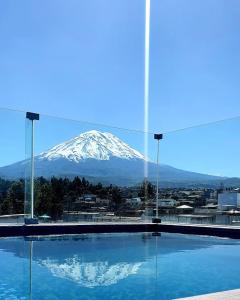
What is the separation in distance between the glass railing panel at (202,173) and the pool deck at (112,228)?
0.72 meters

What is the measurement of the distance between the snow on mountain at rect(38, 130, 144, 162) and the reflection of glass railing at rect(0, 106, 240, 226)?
346 mm

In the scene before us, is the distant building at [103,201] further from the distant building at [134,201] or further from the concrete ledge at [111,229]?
the concrete ledge at [111,229]

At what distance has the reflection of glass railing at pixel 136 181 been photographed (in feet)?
40.0

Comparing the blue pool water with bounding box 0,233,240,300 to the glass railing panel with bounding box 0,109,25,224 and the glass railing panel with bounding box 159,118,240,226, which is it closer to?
the glass railing panel with bounding box 0,109,25,224

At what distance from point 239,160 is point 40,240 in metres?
6.13

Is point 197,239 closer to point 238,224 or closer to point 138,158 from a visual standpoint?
point 238,224

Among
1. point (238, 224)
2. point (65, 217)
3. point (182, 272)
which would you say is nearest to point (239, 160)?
point (238, 224)

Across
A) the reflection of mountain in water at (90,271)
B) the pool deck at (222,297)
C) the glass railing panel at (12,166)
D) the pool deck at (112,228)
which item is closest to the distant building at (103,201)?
the pool deck at (112,228)

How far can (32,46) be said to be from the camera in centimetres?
1119

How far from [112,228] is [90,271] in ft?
20.5

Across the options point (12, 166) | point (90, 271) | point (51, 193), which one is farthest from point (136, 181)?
point (90, 271)

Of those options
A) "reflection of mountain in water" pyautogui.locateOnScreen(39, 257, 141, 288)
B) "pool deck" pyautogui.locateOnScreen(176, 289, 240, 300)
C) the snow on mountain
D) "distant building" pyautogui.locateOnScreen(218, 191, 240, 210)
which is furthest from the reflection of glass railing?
"pool deck" pyautogui.locateOnScreen(176, 289, 240, 300)

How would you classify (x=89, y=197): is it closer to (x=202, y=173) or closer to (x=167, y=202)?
(x=167, y=202)

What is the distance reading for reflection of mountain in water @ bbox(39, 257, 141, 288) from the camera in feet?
21.0
